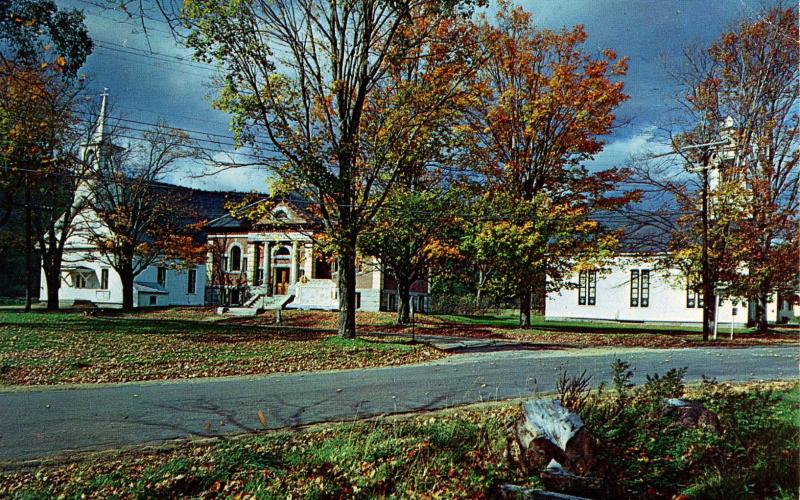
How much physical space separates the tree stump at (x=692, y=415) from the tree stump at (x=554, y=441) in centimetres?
125

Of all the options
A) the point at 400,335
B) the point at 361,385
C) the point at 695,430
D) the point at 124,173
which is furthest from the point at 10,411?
the point at 124,173

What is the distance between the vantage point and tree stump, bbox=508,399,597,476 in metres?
6.15

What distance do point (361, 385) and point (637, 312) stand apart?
33.7m

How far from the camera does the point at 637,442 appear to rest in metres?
6.71

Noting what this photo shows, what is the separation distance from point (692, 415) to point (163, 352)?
13301mm

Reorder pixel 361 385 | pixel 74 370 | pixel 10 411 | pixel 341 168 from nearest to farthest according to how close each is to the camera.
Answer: pixel 10 411, pixel 361 385, pixel 74 370, pixel 341 168

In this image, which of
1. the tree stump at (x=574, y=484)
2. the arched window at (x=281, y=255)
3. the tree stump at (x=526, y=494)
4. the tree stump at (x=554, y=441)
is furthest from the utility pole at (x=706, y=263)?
the arched window at (x=281, y=255)

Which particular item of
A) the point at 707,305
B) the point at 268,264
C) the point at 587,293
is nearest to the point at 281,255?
the point at 268,264

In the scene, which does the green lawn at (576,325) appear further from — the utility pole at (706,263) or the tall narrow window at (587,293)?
the utility pole at (706,263)

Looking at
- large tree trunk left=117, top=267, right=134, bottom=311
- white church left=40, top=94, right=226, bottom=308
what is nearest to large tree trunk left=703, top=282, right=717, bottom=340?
large tree trunk left=117, top=267, right=134, bottom=311

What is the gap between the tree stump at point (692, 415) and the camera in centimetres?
676

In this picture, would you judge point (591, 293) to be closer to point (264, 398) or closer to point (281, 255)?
point (281, 255)

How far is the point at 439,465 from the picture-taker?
264 inches

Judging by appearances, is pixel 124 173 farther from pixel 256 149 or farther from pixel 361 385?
pixel 361 385
